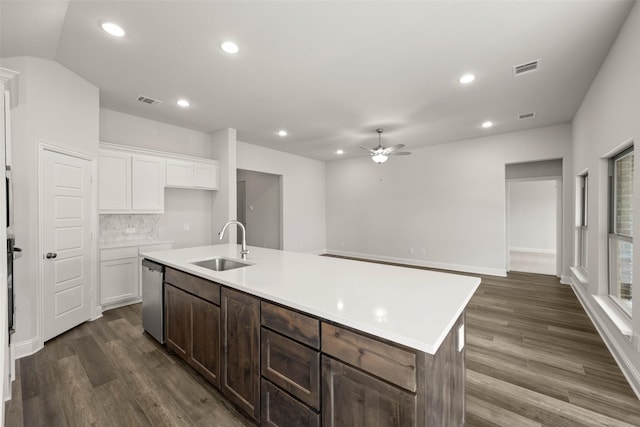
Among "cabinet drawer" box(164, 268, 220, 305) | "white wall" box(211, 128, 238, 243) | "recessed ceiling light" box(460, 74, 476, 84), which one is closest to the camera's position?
"cabinet drawer" box(164, 268, 220, 305)

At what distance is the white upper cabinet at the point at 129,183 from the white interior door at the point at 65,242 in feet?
1.07

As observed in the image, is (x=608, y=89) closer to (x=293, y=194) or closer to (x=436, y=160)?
(x=436, y=160)

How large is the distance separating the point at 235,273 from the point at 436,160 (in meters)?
5.64

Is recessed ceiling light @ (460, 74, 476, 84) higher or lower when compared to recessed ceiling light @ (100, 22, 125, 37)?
lower

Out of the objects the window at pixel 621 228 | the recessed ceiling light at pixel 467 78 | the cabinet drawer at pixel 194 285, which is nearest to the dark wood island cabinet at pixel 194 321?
the cabinet drawer at pixel 194 285

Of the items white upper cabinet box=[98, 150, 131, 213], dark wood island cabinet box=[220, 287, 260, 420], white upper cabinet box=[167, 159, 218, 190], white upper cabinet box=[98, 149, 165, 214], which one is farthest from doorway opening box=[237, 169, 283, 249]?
dark wood island cabinet box=[220, 287, 260, 420]

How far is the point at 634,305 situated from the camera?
2.09 metres

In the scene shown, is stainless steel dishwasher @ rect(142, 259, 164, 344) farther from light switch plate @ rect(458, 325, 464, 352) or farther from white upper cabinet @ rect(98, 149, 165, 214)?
light switch plate @ rect(458, 325, 464, 352)

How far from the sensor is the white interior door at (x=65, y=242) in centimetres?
283

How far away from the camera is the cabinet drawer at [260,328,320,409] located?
135 centimetres

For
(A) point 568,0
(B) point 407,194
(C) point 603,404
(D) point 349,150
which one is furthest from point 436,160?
(C) point 603,404

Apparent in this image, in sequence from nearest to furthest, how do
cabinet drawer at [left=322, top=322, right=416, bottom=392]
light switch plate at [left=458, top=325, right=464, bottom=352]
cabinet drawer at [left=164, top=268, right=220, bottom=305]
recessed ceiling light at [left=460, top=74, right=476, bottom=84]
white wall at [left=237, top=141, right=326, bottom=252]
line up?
1. cabinet drawer at [left=322, top=322, right=416, bottom=392]
2. light switch plate at [left=458, top=325, right=464, bottom=352]
3. cabinet drawer at [left=164, top=268, right=220, bottom=305]
4. recessed ceiling light at [left=460, top=74, right=476, bottom=84]
5. white wall at [left=237, top=141, right=326, bottom=252]

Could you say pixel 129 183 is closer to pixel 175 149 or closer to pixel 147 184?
pixel 147 184

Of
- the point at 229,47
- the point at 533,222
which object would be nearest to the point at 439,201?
the point at 533,222
